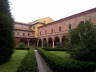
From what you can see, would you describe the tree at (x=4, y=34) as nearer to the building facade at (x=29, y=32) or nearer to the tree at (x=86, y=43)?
the tree at (x=86, y=43)

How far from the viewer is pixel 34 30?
40156mm

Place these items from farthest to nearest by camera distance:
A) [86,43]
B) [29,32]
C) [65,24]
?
[29,32] < [65,24] < [86,43]

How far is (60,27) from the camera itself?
94.3 feet

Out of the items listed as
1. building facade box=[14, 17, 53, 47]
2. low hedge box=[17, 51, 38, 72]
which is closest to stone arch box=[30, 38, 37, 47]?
building facade box=[14, 17, 53, 47]

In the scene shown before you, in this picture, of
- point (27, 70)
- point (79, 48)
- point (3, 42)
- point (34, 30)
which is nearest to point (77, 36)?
point (79, 48)

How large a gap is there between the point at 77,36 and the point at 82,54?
6.13 ft

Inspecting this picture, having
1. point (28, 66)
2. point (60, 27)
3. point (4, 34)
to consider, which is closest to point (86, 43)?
point (28, 66)

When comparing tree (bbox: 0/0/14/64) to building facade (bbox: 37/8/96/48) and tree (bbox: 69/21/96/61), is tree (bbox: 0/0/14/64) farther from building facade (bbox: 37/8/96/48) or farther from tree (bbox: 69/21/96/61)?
building facade (bbox: 37/8/96/48)

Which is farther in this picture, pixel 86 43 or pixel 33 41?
pixel 33 41

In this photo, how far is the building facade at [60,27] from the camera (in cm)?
2141

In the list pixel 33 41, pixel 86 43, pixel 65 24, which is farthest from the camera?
pixel 33 41

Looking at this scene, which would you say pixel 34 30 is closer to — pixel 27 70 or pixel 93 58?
pixel 93 58

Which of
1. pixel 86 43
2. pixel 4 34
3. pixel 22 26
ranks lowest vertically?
pixel 86 43

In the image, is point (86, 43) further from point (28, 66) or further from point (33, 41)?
point (33, 41)
